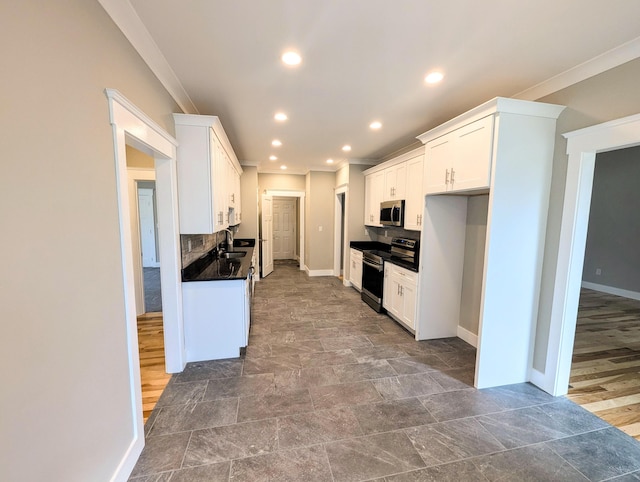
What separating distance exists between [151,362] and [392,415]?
8.12 ft

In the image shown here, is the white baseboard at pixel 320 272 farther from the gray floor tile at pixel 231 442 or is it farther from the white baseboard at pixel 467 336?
the gray floor tile at pixel 231 442

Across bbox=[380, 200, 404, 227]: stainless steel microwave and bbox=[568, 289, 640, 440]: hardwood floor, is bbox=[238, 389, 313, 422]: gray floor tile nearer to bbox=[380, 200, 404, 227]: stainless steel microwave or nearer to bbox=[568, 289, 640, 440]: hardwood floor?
bbox=[568, 289, 640, 440]: hardwood floor

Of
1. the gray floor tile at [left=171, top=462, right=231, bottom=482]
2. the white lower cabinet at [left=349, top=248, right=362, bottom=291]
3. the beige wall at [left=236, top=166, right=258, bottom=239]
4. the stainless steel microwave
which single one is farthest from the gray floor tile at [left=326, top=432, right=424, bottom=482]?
the beige wall at [left=236, top=166, right=258, bottom=239]

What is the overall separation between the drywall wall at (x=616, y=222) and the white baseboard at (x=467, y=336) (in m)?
4.60

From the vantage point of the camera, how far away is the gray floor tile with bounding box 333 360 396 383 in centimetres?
262

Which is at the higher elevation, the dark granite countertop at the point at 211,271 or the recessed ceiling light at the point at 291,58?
the recessed ceiling light at the point at 291,58

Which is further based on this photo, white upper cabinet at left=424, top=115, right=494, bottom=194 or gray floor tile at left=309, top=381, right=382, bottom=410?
white upper cabinet at left=424, top=115, right=494, bottom=194

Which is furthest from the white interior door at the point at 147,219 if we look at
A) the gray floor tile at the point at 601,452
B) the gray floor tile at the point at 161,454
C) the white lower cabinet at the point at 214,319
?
the gray floor tile at the point at 601,452

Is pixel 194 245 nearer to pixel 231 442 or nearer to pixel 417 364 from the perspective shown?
pixel 231 442

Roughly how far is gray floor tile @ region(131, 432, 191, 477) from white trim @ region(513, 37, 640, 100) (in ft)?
13.3

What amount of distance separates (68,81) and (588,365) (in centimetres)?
482

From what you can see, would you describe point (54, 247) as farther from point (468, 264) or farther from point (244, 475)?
point (468, 264)

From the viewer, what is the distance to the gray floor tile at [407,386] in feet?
7.82

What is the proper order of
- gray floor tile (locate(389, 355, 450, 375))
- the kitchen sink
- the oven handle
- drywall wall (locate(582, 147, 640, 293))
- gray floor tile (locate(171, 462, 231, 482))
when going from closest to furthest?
gray floor tile (locate(171, 462, 231, 482)) → gray floor tile (locate(389, 355, 450, 375)) → the oven handle → the kitchen sink → drywall wall (locate(582, 147, 640, 293))
